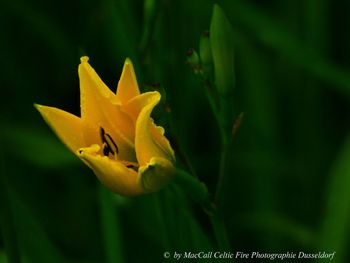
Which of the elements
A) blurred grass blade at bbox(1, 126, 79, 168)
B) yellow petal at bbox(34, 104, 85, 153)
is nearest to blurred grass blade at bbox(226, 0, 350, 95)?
blurred grass blade at bbox(1, 126, 79, 168)

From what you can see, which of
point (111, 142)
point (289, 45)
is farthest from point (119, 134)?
point (289, 45)

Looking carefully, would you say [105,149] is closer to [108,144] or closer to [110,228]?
[108,144]

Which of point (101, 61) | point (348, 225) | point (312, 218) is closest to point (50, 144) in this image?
point (101, 61)

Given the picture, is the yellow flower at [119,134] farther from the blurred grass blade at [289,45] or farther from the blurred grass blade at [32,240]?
the blurred grass blade at [289,45]

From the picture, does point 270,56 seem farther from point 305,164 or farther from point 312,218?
point 312,218

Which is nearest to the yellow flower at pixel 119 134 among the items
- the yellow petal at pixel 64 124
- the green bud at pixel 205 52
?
the yellow petal at pixel 64 124

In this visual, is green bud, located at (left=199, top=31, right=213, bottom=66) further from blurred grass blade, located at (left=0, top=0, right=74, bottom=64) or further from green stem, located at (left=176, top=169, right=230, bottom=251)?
blurred grass blade, located at (left=0, top=0, right=74, bottom=64)
